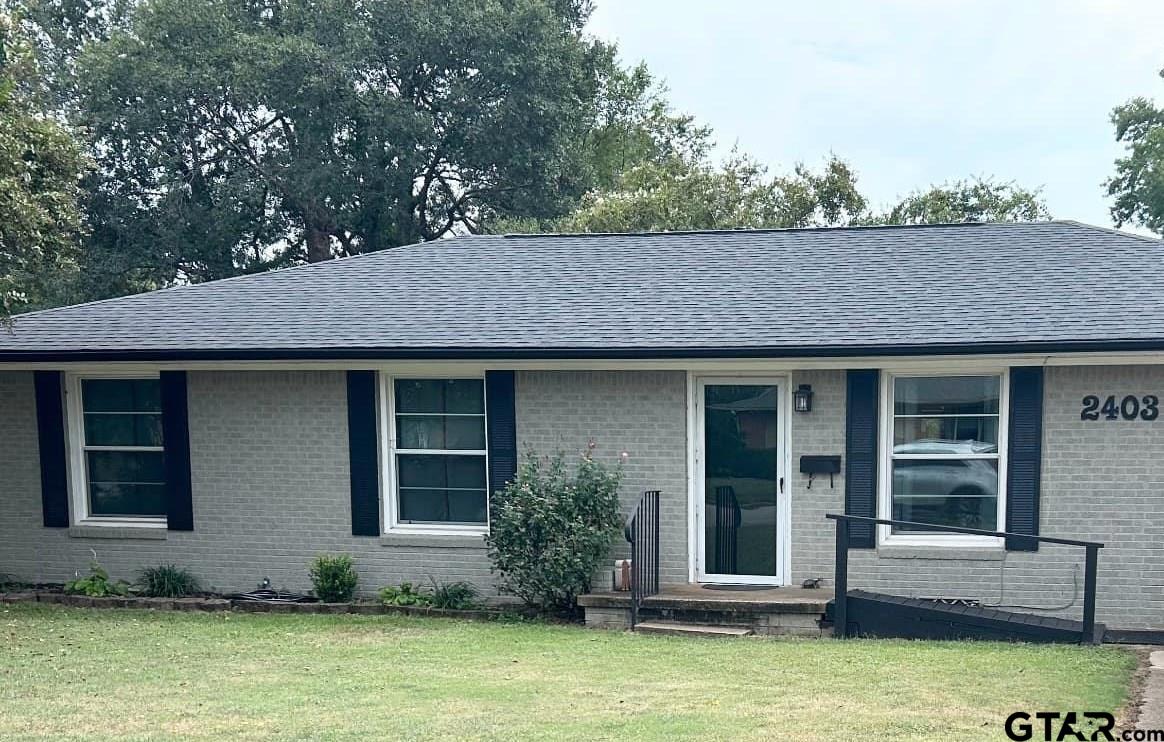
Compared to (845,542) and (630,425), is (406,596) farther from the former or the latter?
(845,542)

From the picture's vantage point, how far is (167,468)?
1033 centimetres

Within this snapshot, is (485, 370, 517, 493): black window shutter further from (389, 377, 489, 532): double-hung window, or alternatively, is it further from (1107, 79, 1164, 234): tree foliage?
(1107, 79, 1164, 234): tree foliage

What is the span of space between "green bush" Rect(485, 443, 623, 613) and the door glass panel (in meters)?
0.98

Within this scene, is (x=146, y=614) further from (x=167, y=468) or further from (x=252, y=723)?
(x=252, y=723)

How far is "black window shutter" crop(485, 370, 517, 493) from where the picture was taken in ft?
31.8

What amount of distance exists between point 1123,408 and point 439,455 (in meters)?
6.47

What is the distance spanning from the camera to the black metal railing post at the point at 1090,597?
25.9 feet

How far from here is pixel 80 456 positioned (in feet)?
34.9

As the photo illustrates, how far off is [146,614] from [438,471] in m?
3.18

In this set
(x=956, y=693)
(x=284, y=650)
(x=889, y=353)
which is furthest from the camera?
(x=889, y=353)

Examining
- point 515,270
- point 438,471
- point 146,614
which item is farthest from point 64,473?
point 515,270

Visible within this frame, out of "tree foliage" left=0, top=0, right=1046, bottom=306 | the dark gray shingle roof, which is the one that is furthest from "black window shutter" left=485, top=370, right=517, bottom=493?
"tree foliage" left=0, top=0, right=1046, bottom=306

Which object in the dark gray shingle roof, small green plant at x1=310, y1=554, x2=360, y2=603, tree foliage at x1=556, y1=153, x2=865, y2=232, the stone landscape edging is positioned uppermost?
tree foliage at x1=556, y1=153, x2=865, y2=232

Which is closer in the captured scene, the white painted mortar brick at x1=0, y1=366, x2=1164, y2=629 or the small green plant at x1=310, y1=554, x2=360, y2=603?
the white painted mortar brick at x1=0, y1=366, x2=1164, y2=629
